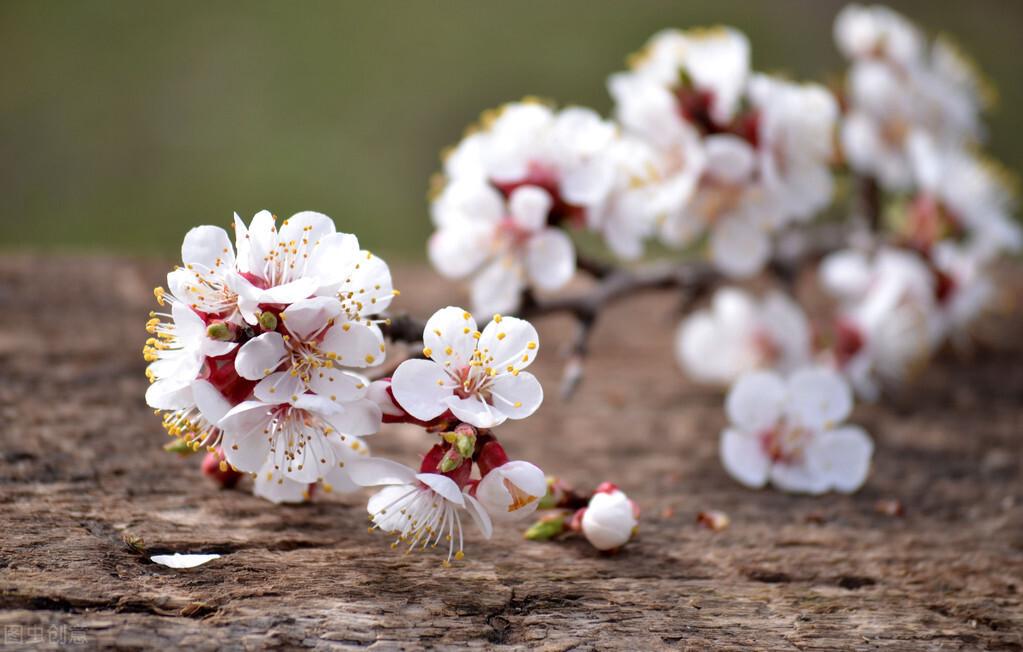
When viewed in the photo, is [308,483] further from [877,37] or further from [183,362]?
[877,37]

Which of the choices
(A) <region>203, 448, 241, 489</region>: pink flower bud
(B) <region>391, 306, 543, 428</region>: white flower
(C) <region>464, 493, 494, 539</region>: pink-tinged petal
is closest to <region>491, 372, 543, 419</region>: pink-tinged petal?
(B) <region>391, 306, 543, 428</region>: white flower

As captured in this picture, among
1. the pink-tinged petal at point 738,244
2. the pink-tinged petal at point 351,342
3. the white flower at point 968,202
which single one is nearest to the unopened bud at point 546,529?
the pink-tinged petal at point 351,342

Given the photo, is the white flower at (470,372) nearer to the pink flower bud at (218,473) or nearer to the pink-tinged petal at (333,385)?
the pink-tinged petal at (333,385)

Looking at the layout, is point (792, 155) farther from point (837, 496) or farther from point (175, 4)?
point (175, 4)

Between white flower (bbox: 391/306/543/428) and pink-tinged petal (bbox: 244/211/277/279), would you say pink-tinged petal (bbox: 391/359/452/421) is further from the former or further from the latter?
pink-tinged petal (bbox: 244/211/277/279)

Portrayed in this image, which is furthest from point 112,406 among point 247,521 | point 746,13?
point 746,13

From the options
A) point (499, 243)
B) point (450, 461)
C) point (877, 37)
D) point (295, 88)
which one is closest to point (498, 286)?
point (499, 243)

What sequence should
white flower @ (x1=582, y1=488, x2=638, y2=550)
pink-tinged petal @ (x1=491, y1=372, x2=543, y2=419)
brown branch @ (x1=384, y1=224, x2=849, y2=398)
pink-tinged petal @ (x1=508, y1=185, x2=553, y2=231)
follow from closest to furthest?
1. pink-tinged petal @ (x1=491, y1=372, x2=543, y2=419)
2. white flower @ (x1=582, y1=488, x2=638, y2=550)
3. pink-tinged petal @ (x1=508, y1=185, x2=553, y2=231)
4. brown branch @ (x1=384, y1=224, x2=849, y2=398)
